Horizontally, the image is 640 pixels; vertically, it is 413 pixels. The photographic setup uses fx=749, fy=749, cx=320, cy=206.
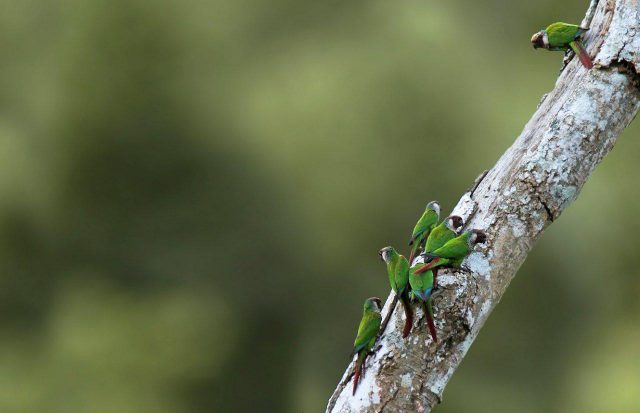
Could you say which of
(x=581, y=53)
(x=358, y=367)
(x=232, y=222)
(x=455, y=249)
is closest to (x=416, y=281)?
(x=455, y=249)

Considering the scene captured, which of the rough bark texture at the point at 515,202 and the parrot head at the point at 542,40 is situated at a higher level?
the parrot head at the point at 542,40

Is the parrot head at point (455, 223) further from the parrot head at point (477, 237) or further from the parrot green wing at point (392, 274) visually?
the parrot green wing at point (392, 274)

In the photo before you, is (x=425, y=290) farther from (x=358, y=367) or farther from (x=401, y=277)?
(x=358, y=367)

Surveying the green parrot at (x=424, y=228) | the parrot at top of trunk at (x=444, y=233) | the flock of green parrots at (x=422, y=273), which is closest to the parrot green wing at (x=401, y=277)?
the flock of green parrots at (x=422, y=273)

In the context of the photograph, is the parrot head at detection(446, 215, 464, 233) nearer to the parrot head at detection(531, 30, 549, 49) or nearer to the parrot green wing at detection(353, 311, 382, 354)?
the parrot green wing at detection(353, 311, 382, 354)

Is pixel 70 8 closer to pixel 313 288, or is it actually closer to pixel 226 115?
pixel 226 115
